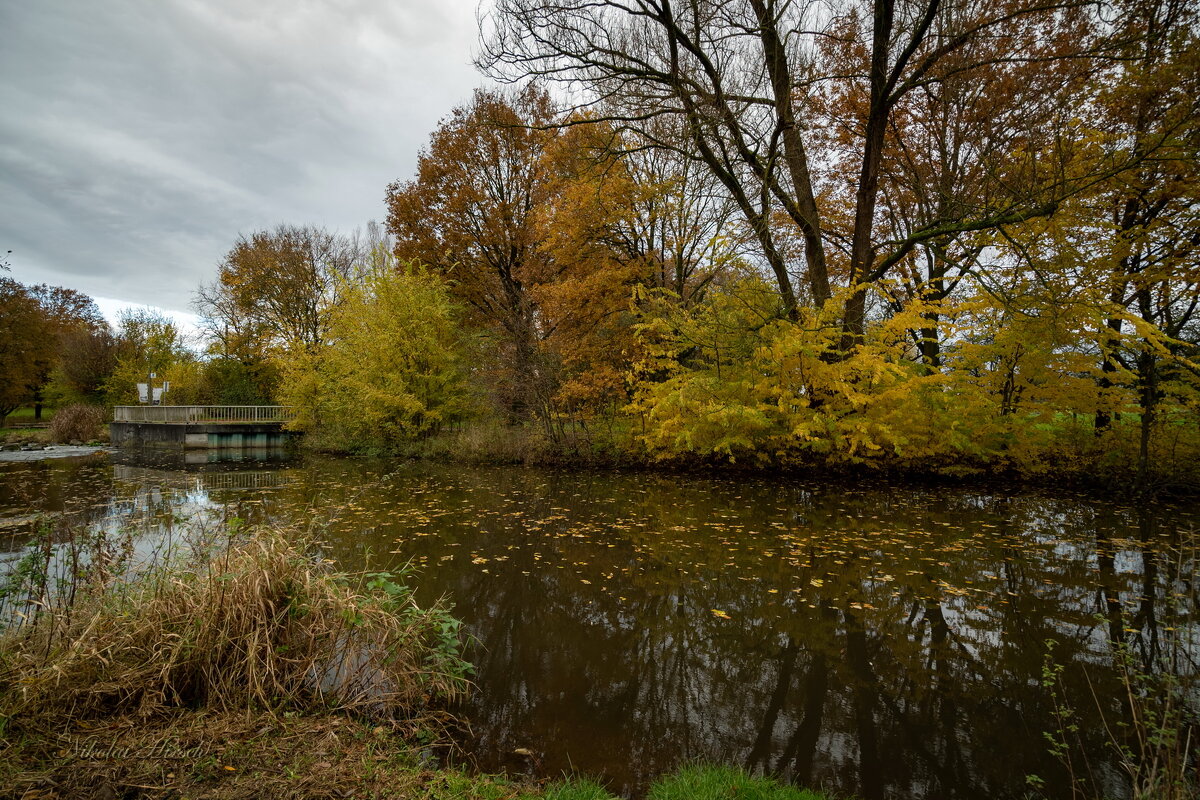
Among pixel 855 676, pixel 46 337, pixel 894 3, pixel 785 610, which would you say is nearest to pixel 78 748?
pixel 855 676

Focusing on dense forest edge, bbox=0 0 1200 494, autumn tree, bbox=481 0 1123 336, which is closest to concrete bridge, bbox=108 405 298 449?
dense forest edge, bbox=0 0 1200 494

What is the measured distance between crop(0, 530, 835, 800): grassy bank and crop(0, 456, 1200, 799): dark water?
0.40 m

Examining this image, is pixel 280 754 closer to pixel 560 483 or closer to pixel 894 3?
pixel 560 483

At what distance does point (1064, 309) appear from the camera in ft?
30.6

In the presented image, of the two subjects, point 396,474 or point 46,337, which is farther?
point 46,337

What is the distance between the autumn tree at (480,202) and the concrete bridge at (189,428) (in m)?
10.3

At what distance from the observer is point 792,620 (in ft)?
15.6

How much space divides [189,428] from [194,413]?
6.23 feet

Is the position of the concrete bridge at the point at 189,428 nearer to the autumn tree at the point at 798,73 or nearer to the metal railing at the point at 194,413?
the metal railing at the point at 194,413

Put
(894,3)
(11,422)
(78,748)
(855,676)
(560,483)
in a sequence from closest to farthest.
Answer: (78,748) → (855,676) → (894,3) → (560,483) → (11,422)

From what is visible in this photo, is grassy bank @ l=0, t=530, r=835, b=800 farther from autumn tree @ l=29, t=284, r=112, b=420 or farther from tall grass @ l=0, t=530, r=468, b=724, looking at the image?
autumn tree @ l=29, t=284, r=112, b=420

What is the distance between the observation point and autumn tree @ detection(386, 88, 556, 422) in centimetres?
2105

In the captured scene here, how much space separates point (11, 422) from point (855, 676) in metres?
52.2

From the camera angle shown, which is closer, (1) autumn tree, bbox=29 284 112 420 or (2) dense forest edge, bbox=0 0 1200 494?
(2) dense forest edge, bbox=0 0 1200 494
